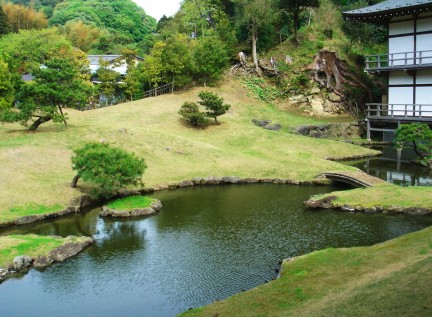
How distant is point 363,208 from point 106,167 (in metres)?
15.6

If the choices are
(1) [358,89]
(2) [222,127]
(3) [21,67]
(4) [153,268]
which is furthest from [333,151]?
(3) [21,67]

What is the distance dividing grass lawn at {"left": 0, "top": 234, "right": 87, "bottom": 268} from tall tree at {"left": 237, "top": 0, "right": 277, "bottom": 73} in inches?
1703

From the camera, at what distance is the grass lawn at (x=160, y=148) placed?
29438 mm

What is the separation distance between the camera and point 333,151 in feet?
133

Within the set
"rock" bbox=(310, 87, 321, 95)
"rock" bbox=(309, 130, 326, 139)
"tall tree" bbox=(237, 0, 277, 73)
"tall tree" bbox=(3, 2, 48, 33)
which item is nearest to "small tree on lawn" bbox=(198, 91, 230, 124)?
"rock" bbox=(309, 130, 326, 139)

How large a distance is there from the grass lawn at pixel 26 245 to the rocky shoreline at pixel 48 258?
0.62 ft

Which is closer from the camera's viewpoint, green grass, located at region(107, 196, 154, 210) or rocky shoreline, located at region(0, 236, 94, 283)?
rocky shoreline, located at region(0, 236, 94, 283)

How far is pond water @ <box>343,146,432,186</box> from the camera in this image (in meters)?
32.0

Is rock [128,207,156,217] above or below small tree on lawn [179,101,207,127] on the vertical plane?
below

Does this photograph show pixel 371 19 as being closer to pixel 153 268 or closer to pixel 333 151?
pixel 333 151

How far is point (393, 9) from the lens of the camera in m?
38.7

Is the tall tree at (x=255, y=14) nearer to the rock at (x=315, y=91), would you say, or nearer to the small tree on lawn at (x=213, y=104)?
the rock at (x=315, y=91)

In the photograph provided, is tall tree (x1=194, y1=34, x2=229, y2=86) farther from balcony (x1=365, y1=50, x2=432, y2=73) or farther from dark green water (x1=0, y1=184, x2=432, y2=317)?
dark green water (x1=0, y1=184, x2=432, y2=317)

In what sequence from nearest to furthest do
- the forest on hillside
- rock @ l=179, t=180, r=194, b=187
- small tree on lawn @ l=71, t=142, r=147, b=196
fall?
small tree on lawn @ l=71, t=142, r=147, b=196, rock @ l=179, t=180, r=194, b=187, the forest on hillside
